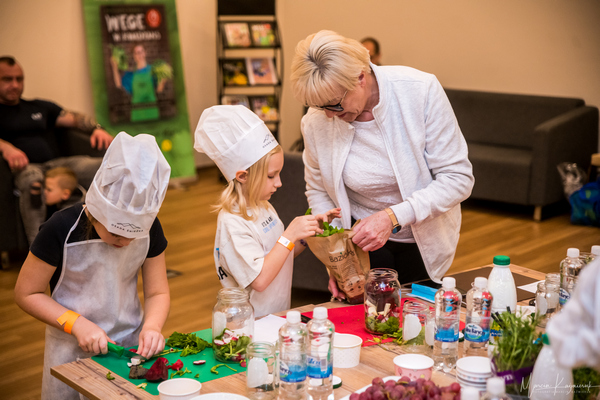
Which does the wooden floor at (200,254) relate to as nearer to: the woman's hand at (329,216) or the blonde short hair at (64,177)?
the blonde short hair at (64,177)

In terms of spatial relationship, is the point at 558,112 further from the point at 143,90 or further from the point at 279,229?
the point at 279,229

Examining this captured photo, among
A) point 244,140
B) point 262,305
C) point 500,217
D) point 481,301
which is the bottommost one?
point 500,217

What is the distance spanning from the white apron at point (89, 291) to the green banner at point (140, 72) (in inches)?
193

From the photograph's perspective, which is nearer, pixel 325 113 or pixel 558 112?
pixel 325 113

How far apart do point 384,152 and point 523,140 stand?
14.8 ft

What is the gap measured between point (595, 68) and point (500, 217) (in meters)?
1.77

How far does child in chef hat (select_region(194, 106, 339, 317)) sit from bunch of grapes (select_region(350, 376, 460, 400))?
775 millimetres

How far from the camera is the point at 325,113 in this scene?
7.17 ft

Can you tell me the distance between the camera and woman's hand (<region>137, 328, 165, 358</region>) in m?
1.66

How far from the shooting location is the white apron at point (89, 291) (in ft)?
6.08

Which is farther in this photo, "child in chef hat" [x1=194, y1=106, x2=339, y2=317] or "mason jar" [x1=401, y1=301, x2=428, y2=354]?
"child in chef hat" [x1=194, y1=106, x2=339, y2=317]

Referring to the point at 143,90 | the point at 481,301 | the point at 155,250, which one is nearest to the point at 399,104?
the point at 481,301

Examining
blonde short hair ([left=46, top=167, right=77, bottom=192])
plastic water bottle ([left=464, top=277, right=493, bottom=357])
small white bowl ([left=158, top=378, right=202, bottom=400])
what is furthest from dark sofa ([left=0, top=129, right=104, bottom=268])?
plastic water bottle ([left=464, top=277, right=493, bottom=357])

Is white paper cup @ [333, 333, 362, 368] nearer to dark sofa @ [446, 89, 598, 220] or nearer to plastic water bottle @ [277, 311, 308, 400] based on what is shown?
plastic water bottle @ [277, 311, 308, 400]
